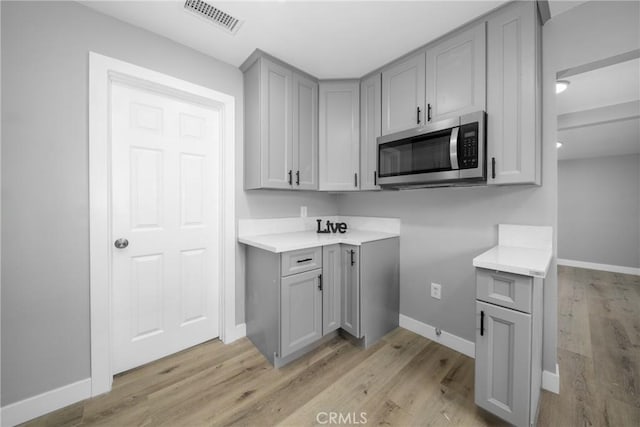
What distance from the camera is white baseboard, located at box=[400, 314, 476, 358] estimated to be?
1.94m

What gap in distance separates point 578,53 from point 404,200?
1.44 meters

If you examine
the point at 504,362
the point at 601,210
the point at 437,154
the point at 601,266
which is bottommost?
the point at 601,266

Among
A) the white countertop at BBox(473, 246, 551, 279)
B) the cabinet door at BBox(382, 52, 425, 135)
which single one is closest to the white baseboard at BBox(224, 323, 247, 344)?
the white countertop at BBox(473, 246, 551, 279)

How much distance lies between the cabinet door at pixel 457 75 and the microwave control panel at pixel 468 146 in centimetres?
15

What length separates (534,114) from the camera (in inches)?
55.6

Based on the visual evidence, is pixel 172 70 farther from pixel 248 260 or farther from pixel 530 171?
pixel 530 171

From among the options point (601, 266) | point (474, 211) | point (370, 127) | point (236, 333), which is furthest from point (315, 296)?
point (601, 266)

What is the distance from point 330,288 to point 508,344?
3.89 ft

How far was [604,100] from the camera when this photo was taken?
255cm

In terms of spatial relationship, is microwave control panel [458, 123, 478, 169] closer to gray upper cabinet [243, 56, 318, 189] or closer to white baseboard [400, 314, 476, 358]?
gray upper cabinet [243, 56, 318, 189]

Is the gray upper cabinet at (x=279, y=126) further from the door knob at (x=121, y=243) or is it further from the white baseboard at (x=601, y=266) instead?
the white baseboard at (x=601, y=266)

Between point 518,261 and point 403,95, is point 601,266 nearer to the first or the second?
point 518,261

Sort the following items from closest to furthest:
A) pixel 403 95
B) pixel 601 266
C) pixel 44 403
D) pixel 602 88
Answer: pixel 44 403 < pixel 403 95 < pixel 602 88 < pixel 601 266

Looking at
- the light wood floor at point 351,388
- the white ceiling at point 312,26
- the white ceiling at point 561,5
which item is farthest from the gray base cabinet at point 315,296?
the white ceiling at point 561,5
